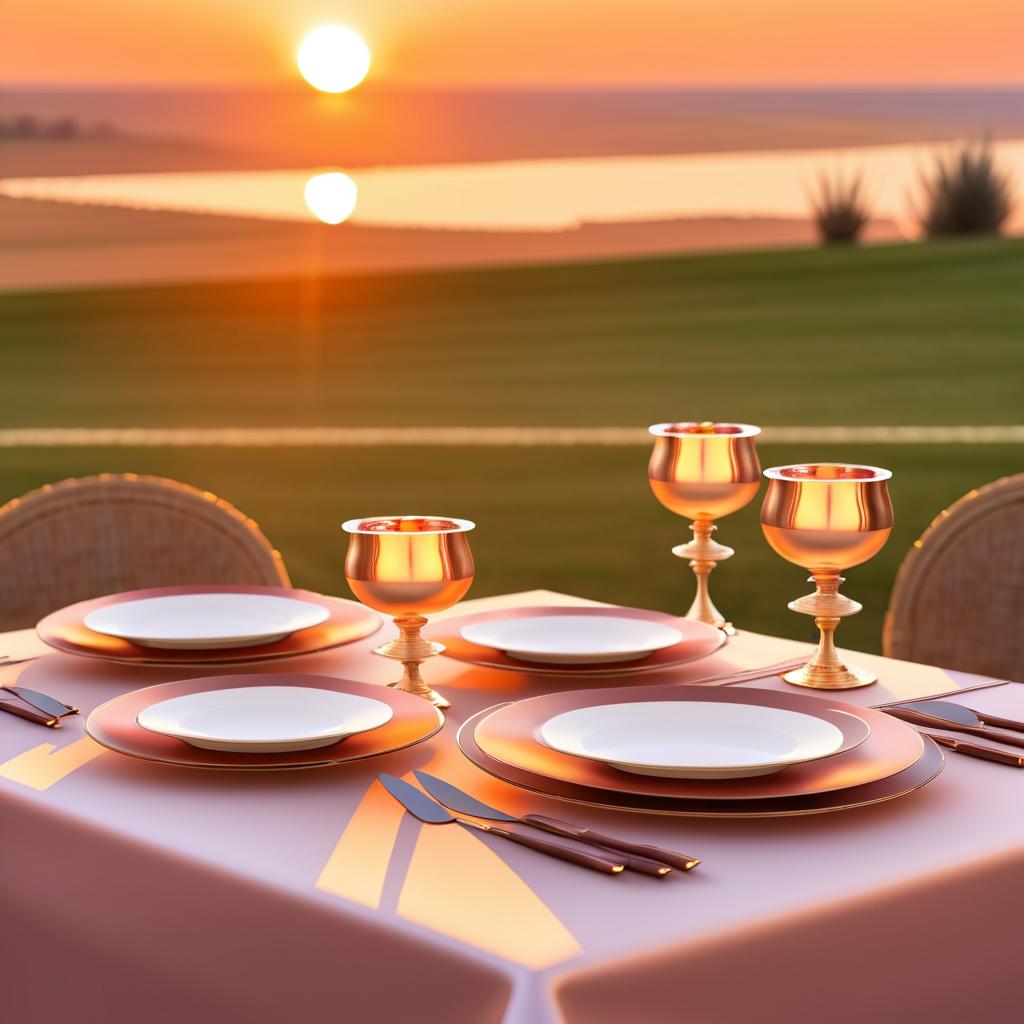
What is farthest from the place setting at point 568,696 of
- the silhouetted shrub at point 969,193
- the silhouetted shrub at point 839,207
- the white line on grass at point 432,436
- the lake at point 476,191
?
the silhouetted shrub at point 839,207

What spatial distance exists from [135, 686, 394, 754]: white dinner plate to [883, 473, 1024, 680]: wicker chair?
1.02m

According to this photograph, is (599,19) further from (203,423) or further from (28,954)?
(28,954)

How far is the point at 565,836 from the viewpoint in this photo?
92 centimetres

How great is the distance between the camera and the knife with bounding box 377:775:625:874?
874 millimetres

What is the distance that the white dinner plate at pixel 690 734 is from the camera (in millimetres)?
1060

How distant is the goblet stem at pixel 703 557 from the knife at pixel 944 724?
35cm

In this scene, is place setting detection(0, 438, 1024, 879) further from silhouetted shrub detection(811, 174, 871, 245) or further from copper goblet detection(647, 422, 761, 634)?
silhouetted shrub detection(811, 174, 871, 245)

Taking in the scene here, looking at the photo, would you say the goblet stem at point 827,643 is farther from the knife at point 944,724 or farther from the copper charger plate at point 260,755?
the copper charger plate at point 260,755

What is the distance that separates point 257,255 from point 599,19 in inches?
206

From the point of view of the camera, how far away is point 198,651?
4.92ft

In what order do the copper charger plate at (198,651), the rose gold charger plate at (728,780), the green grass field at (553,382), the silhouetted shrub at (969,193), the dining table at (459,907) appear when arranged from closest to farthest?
the dining table at (459,907) → the rose gold charger plate at (728,780) → the copper charger plate at (198,651) → the green grass field at (553,382) → the silhouetted shrub at (969,193)

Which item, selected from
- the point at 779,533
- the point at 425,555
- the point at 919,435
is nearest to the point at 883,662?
the point at 779,533

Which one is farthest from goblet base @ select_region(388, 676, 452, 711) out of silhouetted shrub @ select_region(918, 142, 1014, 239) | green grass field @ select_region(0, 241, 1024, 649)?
silhouetted shrub @ select_region(918, 142, 1014, 239)

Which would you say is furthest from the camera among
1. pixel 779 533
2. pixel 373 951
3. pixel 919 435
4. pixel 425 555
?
pixel 919 435
